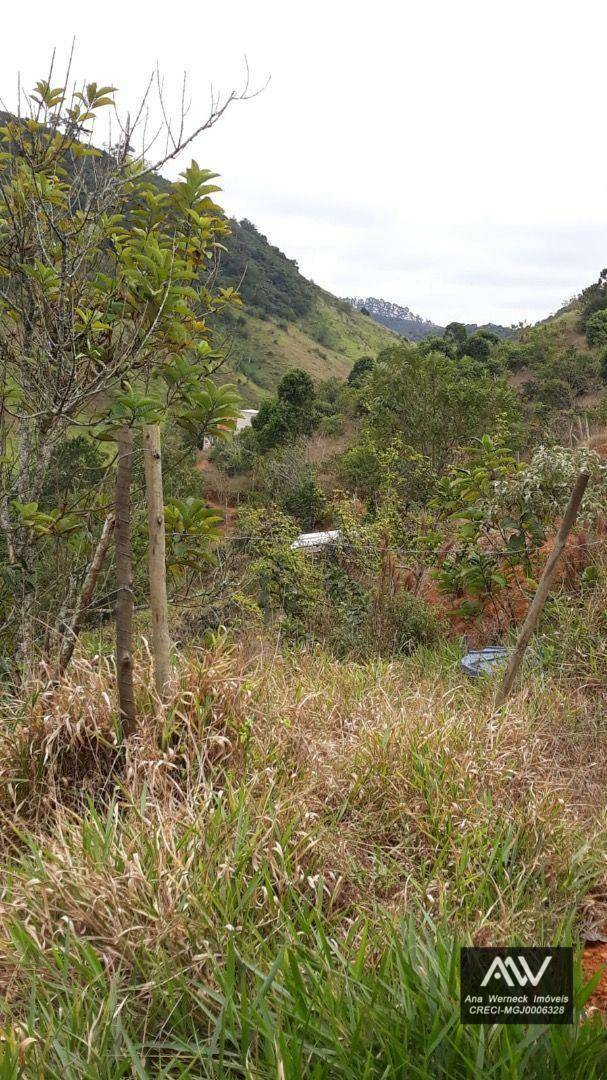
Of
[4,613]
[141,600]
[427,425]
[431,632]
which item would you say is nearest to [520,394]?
[427,425]

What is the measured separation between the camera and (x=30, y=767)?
284 cm

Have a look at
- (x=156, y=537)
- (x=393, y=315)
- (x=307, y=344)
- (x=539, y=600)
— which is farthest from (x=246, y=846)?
(x=393, y=315)

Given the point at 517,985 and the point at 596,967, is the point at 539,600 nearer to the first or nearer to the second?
the point at 596,967

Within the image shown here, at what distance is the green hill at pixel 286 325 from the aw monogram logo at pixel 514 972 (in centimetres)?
4207

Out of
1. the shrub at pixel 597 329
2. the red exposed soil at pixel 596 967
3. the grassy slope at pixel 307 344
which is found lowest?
the red exposed soil at pixel 596 967

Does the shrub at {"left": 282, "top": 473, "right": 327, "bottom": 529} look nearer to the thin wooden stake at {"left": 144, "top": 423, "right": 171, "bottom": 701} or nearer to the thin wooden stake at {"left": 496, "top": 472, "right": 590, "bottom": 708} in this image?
the thin wooden stake at {"left": 496, "top": 472, "right": 590, "bottom": 708}

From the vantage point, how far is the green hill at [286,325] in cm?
4959

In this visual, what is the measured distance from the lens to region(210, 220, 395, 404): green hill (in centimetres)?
4959

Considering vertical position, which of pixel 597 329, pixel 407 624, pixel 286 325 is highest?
pixel 286 325

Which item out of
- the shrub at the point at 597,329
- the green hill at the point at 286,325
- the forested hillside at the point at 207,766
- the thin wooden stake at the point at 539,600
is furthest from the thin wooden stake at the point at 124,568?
the green hill at the point at 286,325

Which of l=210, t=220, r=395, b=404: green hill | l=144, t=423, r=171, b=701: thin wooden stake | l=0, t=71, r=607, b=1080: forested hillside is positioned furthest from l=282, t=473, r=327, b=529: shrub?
l=210, t=220, r=395, b=404: green hill

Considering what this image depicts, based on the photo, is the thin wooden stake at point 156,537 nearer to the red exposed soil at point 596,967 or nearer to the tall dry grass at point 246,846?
the tall dry grass at point 246,846

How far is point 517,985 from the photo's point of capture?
174cm

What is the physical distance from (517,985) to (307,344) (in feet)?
192
